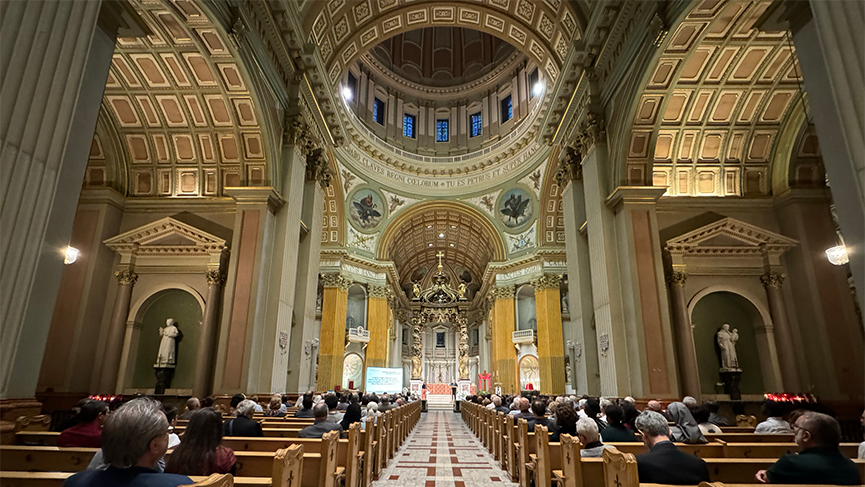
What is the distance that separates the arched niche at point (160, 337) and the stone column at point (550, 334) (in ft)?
47.8

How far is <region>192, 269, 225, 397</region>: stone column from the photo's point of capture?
894 cm

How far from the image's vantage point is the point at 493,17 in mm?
13758

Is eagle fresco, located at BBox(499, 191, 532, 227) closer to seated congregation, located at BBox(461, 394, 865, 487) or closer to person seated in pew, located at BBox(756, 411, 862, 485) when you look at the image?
seated congregation, located at BBox(461, 394, 865, 487)

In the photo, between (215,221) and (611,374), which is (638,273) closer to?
(611,374)

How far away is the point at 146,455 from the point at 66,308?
33.6 ft

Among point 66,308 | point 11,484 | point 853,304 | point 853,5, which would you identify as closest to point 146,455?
point 11,484

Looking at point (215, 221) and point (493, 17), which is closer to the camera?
point (215, 221)

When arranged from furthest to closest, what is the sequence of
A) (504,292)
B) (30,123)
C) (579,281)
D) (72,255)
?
1. (504,292)
2. (579,281)
3. (72,255)
4. (30,123)

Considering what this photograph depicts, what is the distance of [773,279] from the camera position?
33.2 feet

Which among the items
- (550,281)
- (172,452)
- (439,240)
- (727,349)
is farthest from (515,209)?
(172,452)

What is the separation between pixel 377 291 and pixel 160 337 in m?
14.4

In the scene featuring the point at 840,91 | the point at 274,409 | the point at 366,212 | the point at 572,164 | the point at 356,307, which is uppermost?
the point at 366,212

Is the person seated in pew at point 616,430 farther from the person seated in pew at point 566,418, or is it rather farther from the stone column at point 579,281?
the stone column at point 579,281

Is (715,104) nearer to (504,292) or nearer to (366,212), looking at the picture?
(504,292)
